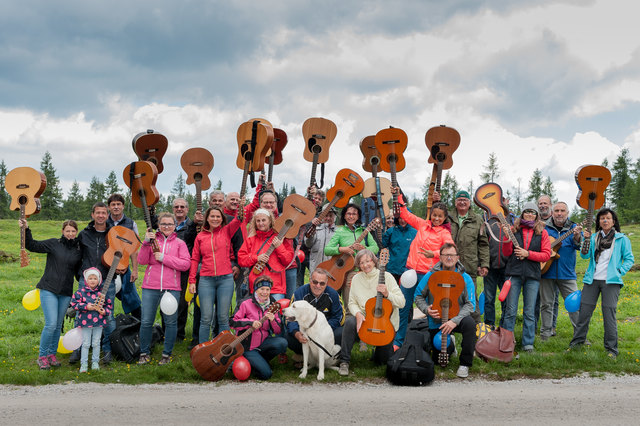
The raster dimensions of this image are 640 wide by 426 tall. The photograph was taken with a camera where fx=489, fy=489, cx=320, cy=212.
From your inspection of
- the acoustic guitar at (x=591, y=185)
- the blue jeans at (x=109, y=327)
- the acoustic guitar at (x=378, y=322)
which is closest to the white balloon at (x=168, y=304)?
the blue jeans at (x=109, y=327)

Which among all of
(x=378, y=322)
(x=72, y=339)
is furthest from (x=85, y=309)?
(x=378, y=322)

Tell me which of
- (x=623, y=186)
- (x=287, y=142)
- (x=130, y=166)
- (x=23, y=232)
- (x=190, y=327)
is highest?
(x=623, y=186)

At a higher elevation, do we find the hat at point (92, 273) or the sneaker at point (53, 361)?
the hat at point (92, 273)

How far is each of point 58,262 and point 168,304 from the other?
184 cm

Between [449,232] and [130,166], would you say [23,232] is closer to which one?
[130,166]

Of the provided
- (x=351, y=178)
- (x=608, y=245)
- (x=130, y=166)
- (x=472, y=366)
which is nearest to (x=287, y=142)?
(x=351, y=178)

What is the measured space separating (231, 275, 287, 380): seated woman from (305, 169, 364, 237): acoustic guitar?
6.38 ft

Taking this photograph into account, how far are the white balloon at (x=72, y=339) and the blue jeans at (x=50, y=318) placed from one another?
0.45 m

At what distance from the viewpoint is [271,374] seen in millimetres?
6629

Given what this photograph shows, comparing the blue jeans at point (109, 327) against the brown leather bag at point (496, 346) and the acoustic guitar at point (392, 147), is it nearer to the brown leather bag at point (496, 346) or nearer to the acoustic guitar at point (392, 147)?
the acoustic guitar at point (392, 147)

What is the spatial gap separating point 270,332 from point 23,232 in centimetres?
386

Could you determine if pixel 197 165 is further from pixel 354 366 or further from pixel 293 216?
pixel 354 366

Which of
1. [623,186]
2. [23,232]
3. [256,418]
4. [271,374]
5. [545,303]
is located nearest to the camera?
[256,418]

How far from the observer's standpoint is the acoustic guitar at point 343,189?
861cm
